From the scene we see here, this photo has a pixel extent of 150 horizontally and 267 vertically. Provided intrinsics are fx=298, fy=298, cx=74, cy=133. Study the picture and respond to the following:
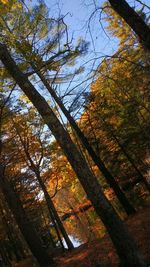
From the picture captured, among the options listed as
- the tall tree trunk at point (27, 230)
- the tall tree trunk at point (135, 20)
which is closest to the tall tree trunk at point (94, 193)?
the tall tree trunk at point (135, 20)

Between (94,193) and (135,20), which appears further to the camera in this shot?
(94,193)

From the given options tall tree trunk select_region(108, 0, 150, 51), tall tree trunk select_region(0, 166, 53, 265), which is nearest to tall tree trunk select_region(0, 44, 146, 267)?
tall tree trunk select_region(108, 0, 150, 51)

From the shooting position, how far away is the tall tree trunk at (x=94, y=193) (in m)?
6.85

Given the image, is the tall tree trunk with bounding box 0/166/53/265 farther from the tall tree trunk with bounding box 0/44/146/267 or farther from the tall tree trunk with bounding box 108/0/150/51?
the tall tree trunk with bounding box 108/0/150/51

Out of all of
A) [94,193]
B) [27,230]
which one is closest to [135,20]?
[94,193]

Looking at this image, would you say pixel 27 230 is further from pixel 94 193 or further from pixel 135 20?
pixel 135 20

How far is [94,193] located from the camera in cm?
714

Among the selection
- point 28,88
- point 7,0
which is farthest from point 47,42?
point 28,88

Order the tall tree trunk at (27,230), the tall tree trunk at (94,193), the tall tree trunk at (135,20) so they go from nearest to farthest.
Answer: the tall tree trunk at (135,20), the tall tree trunk at (94,193), the tall tree trunk at (27,230)

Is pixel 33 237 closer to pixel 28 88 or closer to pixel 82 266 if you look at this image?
pixel 82 266

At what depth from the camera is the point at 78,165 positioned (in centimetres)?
739

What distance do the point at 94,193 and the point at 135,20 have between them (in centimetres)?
400

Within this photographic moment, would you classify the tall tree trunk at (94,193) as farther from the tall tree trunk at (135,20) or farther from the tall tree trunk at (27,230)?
the tall tree trunk at (27,230)

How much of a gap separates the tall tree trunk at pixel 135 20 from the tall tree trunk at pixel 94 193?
2948mm
